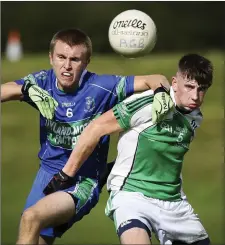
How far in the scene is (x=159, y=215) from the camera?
273 inches

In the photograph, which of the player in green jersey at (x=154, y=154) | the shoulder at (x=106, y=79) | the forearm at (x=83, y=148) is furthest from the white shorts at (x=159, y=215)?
the shoulder at (x=106, y=79)

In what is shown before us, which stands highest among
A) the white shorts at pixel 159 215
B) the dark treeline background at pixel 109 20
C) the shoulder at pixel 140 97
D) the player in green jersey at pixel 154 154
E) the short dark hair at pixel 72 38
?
the short dark hair at pixel 72 38

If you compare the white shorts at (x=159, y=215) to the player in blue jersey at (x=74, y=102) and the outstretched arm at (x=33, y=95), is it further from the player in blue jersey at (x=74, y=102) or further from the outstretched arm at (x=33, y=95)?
the outstretched arm at (x=33, y=95)

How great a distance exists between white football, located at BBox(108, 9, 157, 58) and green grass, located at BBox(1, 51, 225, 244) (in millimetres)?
5553

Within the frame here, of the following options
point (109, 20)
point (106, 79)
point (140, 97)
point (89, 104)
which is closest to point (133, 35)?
point (106, 79)

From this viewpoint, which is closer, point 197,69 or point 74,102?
point 197,69

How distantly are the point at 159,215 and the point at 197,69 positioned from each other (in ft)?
3.50

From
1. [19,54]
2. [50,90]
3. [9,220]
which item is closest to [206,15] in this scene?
[19,54]

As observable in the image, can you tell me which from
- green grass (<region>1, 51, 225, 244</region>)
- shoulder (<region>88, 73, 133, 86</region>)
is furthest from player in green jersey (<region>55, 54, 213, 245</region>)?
green grass (<region>1, 51, 225, 244</region>)

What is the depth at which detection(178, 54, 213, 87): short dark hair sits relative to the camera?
693 cm

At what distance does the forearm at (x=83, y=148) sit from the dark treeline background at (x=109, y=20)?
922 inches

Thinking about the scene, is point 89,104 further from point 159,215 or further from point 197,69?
point 159,215

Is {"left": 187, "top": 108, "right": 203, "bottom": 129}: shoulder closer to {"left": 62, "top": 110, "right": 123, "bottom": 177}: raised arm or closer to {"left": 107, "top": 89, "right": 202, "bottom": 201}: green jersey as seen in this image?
{"left": 107, "top": 89, "right": 202, "bottom": 201}: green jersey

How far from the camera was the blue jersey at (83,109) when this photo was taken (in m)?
7.63
